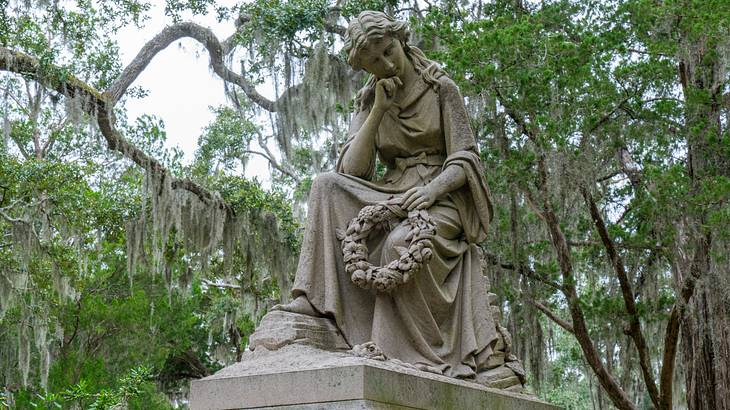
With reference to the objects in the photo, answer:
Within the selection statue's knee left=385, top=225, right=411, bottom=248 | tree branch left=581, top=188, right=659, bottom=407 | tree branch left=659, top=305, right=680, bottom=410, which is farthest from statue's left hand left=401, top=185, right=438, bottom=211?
tree branch left=659, top=305, right=680, bottom=410

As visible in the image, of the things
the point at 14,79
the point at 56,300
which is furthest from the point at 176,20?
the point at 56,300

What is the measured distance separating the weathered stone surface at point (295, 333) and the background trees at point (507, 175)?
3500 mm

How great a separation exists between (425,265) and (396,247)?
0.58 ft

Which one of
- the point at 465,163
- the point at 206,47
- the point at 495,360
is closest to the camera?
the point at 495,360

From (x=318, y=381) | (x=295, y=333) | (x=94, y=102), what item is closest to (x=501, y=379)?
(x=295, y=333)

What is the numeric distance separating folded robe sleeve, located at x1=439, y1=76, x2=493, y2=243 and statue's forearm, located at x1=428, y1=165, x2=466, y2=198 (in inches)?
1.3

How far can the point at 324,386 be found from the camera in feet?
14.8

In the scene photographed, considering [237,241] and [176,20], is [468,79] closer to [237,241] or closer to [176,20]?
[237,241]

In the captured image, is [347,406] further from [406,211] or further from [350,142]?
[350,142]

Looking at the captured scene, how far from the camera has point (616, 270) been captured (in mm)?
12586

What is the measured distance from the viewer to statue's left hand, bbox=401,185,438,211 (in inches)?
211

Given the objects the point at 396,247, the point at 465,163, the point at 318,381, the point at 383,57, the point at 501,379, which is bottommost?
the point at 318,381

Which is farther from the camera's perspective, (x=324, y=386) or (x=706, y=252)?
(x=706, y=252)

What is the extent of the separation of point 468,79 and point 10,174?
6840 mm
